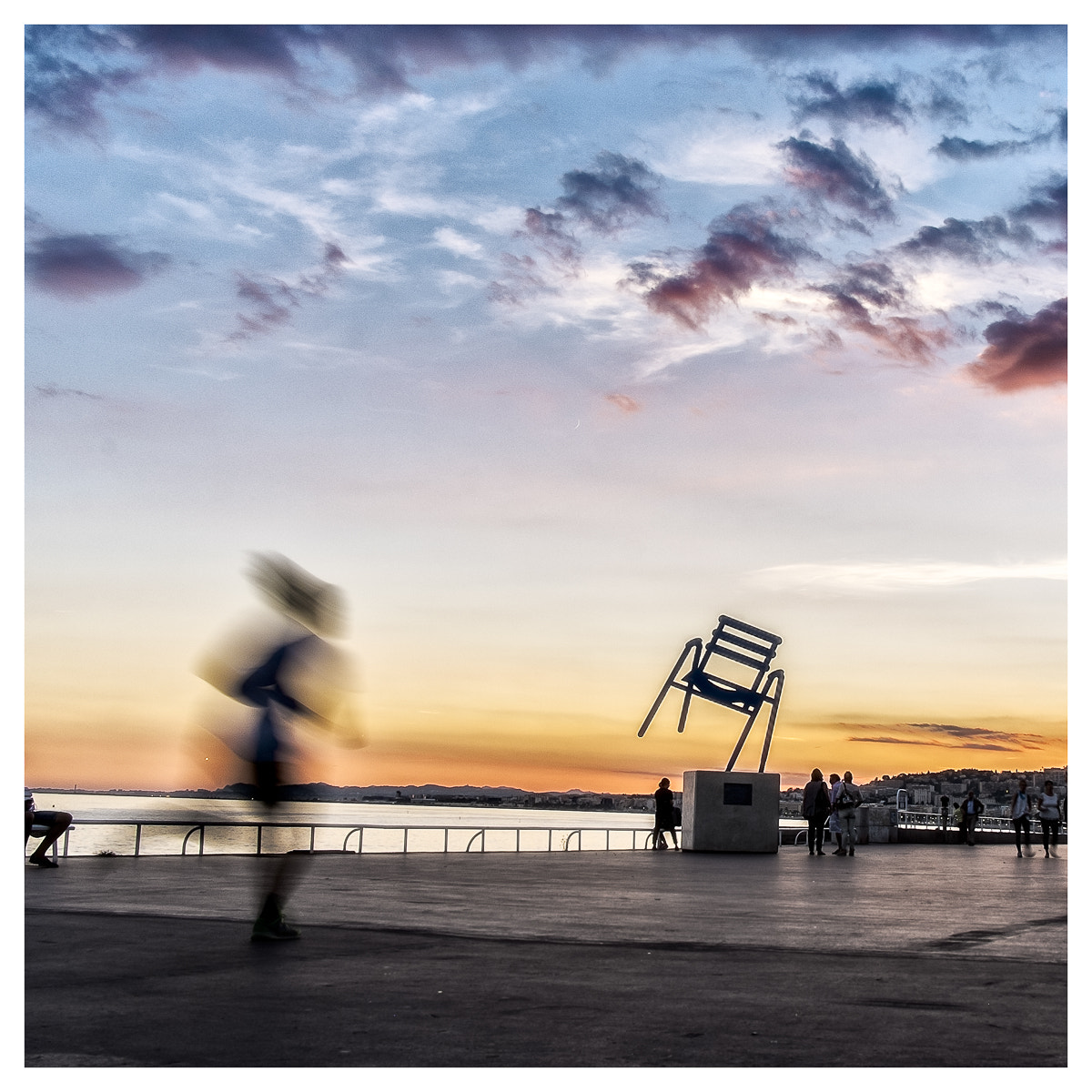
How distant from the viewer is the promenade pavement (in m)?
4.86

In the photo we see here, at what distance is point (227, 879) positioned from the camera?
13883 millimetres

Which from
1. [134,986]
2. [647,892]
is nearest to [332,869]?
[647,892]

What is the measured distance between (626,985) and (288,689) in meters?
2.51

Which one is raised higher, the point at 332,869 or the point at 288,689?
the point at 288,689

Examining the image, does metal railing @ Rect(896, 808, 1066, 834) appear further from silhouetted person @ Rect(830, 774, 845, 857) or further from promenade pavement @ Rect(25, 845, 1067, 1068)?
promenade pavement @ Rect(25, 845, 1067, 1068)

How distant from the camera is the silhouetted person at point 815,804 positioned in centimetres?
2497

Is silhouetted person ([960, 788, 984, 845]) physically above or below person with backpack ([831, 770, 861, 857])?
below

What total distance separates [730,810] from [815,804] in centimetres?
198

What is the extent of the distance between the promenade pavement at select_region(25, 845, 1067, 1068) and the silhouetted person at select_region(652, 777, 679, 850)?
521 inches

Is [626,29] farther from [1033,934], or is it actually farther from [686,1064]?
[1033,934]

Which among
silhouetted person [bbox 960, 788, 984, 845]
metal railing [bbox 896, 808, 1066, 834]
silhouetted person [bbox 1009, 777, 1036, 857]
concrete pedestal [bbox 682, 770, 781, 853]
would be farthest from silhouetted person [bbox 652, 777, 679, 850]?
metal railing [bbox 896, 808, 1066, 834]

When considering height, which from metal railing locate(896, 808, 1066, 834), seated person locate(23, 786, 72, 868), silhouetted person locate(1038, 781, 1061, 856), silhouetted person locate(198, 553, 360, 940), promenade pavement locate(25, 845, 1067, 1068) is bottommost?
metal railing locate(896, 808, 1066, 834)

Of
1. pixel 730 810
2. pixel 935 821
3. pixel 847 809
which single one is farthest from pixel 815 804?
pixel 935 821
